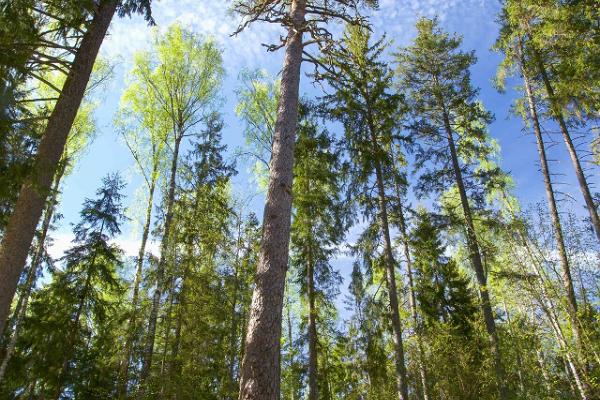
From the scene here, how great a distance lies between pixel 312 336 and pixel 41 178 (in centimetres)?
848

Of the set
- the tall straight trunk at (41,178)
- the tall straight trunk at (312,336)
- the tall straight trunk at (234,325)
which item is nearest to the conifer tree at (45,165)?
the tall straight trunk at (41,178)

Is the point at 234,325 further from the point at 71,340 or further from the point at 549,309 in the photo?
the point at 549,309

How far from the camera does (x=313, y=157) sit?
13203mm

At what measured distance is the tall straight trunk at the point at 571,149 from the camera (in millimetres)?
11115

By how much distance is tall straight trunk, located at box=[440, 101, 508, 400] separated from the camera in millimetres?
9625

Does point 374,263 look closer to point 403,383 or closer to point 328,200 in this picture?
point 328,200

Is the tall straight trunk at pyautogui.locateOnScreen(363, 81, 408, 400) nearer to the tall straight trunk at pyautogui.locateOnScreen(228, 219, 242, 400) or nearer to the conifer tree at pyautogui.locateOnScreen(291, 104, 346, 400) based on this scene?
the conifer tree at pyautogui.locateOnScreen(291, 104, 346, 400)

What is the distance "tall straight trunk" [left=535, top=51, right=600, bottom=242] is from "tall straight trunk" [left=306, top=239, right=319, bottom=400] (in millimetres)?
8289

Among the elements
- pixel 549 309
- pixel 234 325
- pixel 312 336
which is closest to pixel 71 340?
pixel 234 325

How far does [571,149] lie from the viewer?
39.7 feet

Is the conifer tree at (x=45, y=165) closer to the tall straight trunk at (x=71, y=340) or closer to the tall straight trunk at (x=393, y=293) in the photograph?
the tall straight trunk at (x=71, y=340)

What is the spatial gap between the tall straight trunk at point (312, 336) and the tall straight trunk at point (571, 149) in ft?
27.2

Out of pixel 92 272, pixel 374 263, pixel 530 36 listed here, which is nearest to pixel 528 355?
pixel 374 263

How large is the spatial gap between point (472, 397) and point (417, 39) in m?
13.1
